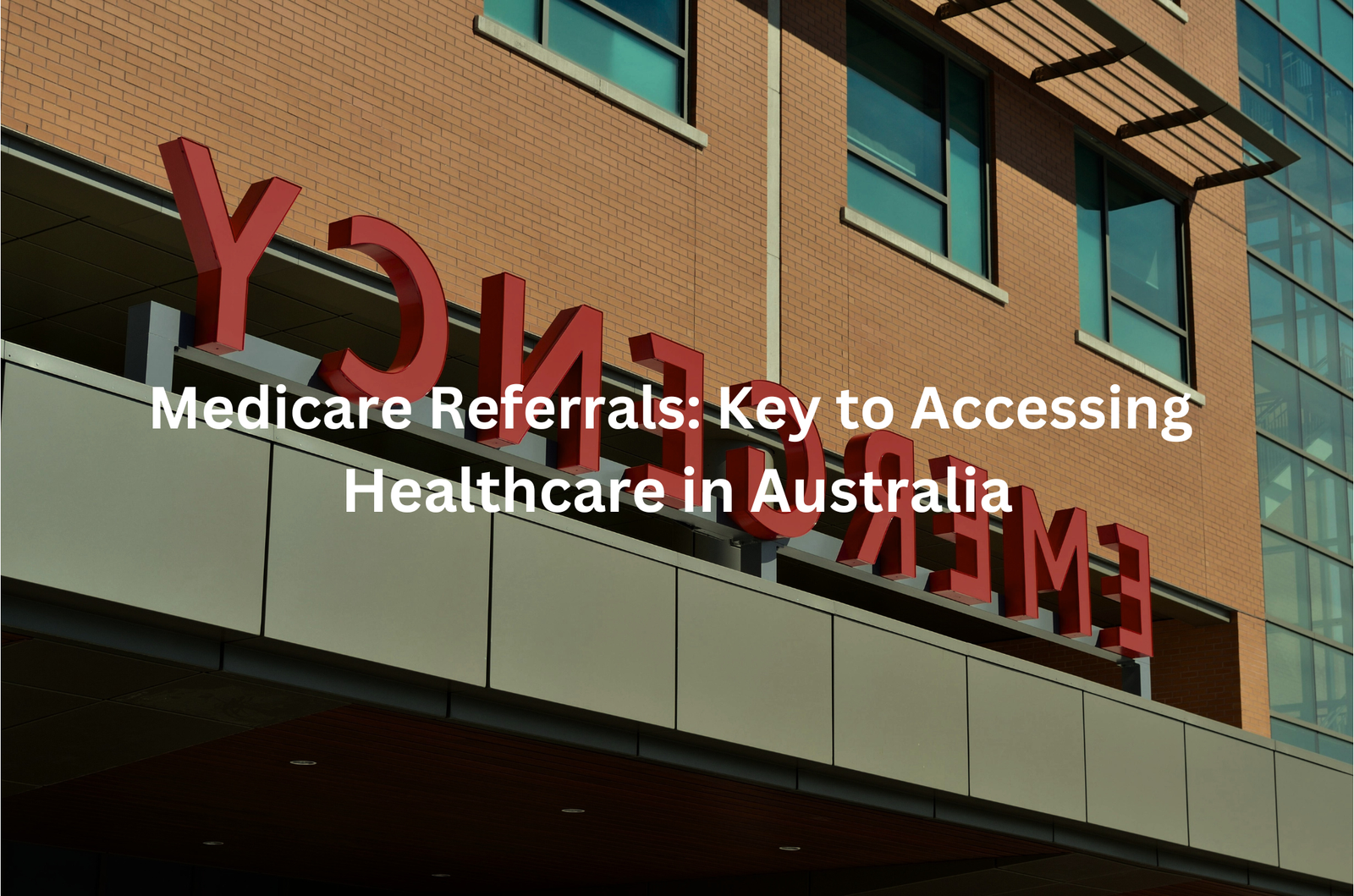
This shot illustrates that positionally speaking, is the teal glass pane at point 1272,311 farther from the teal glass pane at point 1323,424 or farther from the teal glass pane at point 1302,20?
the teal glass pane at point 1302,20

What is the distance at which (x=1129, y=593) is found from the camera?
18.6 meters

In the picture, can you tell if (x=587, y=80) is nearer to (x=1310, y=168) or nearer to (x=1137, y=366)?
(x=1137, y=366)

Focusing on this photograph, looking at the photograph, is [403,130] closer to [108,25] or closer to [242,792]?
[108,25]

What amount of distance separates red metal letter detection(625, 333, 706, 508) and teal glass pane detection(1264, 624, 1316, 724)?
485 inches

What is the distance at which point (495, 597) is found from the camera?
1193cm

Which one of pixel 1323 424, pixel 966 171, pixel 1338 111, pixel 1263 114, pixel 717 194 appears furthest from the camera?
pixel 1338 111

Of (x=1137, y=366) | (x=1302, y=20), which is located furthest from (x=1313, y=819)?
(x=1302, y=20)

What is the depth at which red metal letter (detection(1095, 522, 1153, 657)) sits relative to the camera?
1838 centimetres

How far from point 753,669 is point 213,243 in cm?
542

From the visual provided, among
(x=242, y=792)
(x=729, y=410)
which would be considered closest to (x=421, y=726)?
(x=242, y=792)

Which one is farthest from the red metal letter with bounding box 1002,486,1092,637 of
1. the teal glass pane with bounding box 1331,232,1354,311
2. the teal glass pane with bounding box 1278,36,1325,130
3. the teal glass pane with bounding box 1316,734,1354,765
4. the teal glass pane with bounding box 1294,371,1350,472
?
the teal glass pane with bounding box 1278,36,1325,130

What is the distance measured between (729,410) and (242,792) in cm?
559

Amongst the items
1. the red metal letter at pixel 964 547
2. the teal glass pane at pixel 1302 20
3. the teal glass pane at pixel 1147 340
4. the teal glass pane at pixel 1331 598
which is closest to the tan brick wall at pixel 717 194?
the teal glass pane at pixel 1147 340

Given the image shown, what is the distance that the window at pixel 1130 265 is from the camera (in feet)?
74.4
